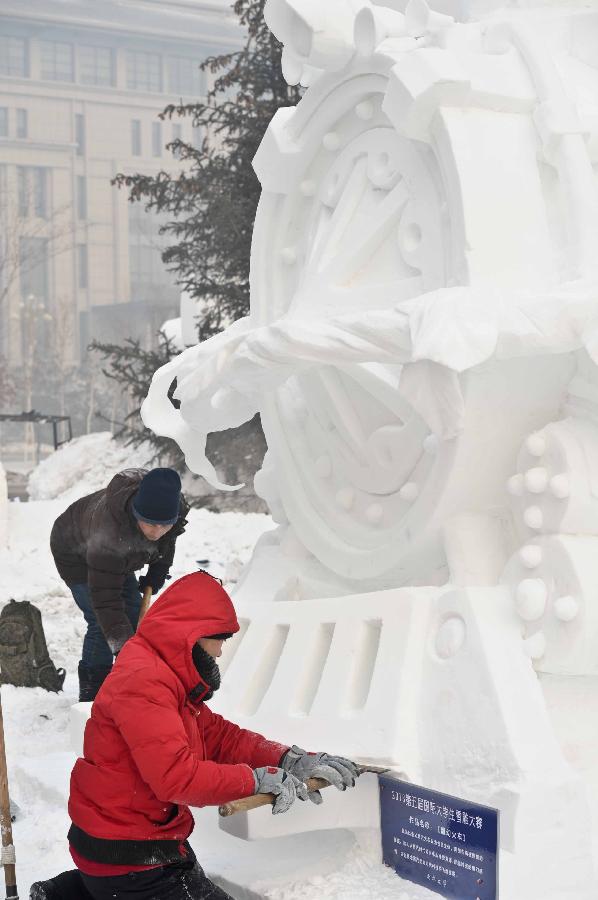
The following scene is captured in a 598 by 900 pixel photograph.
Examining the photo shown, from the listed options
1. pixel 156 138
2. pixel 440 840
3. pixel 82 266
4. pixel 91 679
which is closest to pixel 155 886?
pixel 440 840

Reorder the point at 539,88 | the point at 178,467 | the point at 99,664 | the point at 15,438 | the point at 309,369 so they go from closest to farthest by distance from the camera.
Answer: the point at 539,88
the point at 309,369
the point at 99,664
the point at 178,467
the point at 15,438

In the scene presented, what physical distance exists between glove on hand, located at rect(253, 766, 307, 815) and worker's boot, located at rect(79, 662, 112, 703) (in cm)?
236

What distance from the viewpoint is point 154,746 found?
268 centimetres

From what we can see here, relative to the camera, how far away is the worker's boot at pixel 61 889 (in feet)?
9.60

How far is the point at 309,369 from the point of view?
4375 mm

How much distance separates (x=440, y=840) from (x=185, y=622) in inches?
37.3

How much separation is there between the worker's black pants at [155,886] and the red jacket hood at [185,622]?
450 millimetres

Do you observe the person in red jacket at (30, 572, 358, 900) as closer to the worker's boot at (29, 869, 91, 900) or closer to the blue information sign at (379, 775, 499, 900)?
the worker's boot at (29, 869, 91, 900)

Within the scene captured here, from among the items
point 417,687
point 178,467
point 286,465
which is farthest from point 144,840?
point 178,467

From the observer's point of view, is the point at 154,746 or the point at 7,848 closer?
the point at 154,746

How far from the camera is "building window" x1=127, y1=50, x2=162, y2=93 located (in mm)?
17797

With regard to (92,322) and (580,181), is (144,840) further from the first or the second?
(92,322)

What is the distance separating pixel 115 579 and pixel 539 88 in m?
2.37

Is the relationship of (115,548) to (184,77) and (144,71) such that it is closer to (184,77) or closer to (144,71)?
(144,71)
